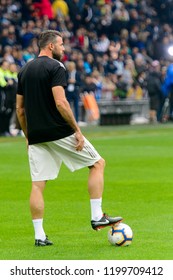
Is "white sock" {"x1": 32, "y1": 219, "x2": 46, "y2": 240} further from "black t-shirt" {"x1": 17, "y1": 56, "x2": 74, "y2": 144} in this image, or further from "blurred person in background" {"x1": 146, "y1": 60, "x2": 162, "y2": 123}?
"blurred person in background" {"x1": 146, "y1": 60, "x2": 162, "y2": 123}

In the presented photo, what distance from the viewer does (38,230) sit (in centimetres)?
1145

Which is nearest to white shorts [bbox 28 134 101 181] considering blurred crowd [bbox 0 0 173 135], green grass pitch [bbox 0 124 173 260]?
green grass pitch [bbox 0 124 173 260]

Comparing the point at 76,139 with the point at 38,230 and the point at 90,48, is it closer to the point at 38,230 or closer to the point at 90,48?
the point at 38,230

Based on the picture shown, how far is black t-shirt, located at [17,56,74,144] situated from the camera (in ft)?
37.3

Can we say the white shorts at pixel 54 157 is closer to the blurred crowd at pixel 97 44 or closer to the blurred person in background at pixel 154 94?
the blurred crowd at pixel 97 44

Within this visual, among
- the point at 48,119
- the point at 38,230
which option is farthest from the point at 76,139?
the point at 38,230

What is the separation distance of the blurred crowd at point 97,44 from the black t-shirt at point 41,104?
64.1 feet

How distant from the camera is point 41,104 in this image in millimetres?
11430

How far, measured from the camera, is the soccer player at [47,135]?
11405mm

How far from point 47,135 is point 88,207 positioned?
3.35 meters

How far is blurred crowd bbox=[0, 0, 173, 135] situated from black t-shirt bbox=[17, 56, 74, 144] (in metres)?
19.5

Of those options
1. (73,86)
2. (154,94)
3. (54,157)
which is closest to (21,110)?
(54,157)

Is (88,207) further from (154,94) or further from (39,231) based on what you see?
(154,94)

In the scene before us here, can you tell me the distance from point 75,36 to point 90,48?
769mm
